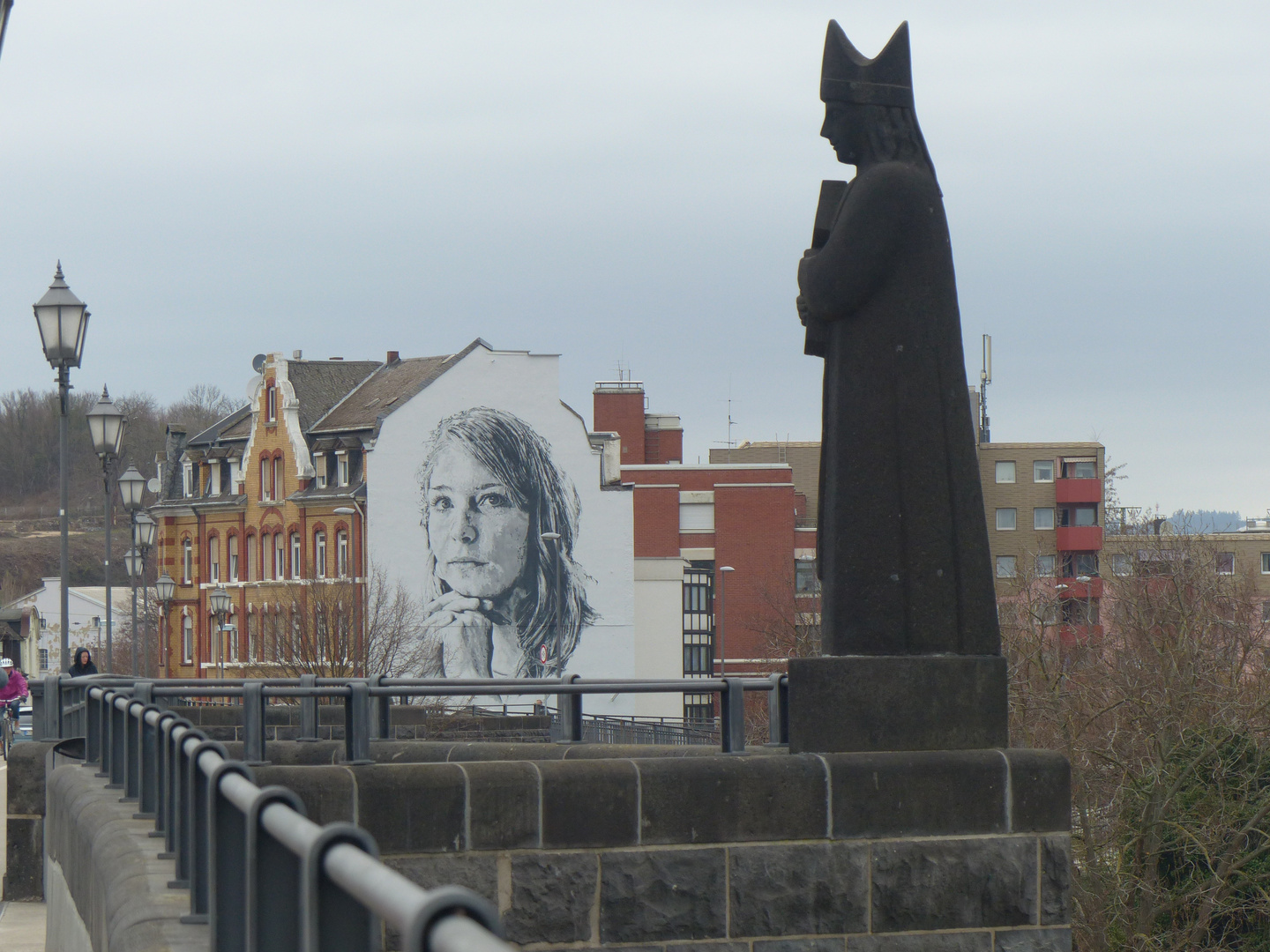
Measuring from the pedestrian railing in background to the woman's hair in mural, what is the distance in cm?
5434

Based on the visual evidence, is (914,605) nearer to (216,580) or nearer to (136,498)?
(136,498)

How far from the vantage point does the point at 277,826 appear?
321cm

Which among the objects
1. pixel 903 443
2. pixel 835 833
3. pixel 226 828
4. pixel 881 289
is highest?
pixel 881 289

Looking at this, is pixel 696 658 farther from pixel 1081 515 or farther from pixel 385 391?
pixel 1081 515

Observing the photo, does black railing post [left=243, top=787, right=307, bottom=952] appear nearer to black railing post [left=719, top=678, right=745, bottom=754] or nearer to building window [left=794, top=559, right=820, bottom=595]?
black railing post [left=719, top=678, right=745, bottom=754]

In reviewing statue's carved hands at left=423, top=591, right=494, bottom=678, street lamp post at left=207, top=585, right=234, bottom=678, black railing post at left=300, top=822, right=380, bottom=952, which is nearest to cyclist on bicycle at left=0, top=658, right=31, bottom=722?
black railing post at left=300, top=822, right=380, bottom=952

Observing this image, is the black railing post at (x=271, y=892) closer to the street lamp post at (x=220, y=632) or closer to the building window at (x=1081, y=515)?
the street lamp post at (x=220, y=632)

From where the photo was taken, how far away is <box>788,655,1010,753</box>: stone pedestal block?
7.76 m

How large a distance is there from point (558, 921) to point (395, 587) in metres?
57.7

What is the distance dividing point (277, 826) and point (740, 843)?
14.7ft

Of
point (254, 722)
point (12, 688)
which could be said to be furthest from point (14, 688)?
point (254, 722)

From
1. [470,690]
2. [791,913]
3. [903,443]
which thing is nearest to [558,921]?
[791,913]

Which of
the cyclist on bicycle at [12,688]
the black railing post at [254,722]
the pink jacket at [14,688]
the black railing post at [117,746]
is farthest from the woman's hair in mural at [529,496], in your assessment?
the black railing post at [254,722]

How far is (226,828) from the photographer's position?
14.7ft
